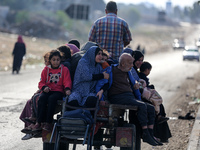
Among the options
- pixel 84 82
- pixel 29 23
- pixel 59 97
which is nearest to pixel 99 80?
pixel 84 82

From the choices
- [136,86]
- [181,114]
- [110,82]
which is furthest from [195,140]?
[181,114]

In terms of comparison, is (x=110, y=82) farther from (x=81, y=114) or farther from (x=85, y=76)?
(x=81, y=114)

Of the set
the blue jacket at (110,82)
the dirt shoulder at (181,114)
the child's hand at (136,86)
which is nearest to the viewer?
the blue jacket at (110,82)

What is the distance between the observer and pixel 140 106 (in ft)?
20.3

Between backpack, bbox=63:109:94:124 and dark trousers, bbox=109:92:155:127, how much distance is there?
0.67 m

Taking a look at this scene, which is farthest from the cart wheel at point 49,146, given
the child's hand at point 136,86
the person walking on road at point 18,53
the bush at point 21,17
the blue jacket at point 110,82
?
the bush at point 21,17

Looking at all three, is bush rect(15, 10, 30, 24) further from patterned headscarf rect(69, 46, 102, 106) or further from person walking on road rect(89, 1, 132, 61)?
patterned headscarf rect(69, 46, 102, 106)

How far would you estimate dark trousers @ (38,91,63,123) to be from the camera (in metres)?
6.13

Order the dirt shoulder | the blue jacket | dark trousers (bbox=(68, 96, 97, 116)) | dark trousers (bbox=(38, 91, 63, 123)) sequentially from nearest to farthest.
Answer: dark trousers (bbox=(68, 96, 97, 116)) → dark trousers (bbox=(38, 91, 63, 123)) → the blue jacket → the dirt shoulder

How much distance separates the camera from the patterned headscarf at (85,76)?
20.3ft

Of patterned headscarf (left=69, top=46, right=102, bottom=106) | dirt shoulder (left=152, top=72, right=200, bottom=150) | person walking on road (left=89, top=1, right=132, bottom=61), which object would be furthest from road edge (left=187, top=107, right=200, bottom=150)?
patterned headscarf (left=69, top=46, right=102, bottom=106)

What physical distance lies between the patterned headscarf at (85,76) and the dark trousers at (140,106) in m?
0.36

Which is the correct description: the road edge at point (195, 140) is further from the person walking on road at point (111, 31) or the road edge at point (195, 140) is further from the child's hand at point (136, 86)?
the person walking on road at point (111, 31)

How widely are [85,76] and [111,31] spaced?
6.54ft
